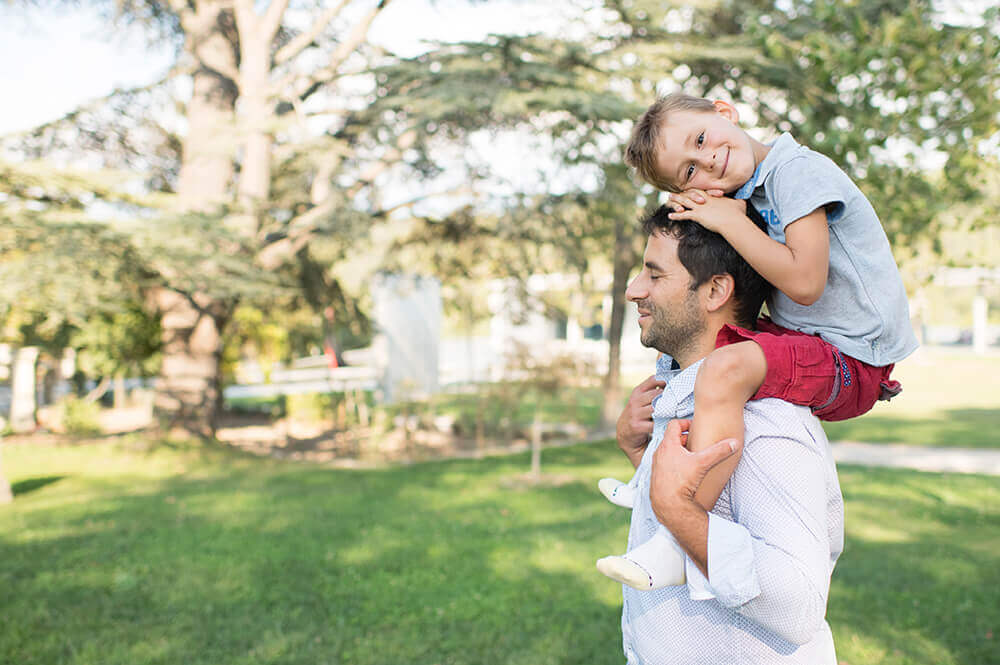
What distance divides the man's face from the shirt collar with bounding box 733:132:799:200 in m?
0.23

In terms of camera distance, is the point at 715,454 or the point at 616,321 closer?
the point at 715,454


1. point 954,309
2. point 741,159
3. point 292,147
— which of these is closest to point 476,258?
point 292,147

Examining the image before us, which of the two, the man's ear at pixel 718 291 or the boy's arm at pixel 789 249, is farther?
the man's ear at pixel 718 291

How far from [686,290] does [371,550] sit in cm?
557

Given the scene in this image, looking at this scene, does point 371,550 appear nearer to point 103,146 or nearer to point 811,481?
point 811,481

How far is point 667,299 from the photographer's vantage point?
5.57ft

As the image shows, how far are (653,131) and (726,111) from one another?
0.20 meters

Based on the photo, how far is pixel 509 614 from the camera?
513 centimetres

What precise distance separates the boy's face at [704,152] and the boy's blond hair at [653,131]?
18 mm

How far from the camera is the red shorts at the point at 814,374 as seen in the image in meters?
1.52

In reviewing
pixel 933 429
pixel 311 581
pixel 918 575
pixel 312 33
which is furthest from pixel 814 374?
pixel 933 429

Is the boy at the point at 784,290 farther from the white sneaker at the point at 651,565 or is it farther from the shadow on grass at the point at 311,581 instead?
the shadow on grass at the point at 311,581

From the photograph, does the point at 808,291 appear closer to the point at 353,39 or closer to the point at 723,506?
the point at 723,506

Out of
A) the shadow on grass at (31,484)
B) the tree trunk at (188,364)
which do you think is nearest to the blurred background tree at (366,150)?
the tree trunk at (188,364)
